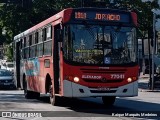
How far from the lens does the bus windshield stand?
589 inches

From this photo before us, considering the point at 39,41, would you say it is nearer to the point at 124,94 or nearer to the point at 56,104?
the point at 56,104

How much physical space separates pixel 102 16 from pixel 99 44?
102cm

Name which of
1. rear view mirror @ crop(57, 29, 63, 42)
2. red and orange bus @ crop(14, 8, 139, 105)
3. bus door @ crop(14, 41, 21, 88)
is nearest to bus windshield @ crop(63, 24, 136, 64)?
red and orange bus @ crop(14, 8, 139, 105)

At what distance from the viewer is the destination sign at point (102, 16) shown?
1530 centimetres

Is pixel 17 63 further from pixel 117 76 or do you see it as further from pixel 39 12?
pixel 39 12

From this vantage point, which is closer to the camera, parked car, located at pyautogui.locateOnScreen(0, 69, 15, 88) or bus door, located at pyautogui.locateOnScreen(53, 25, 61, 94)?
bus door, located at pyautogui.locateOnScreen(53, 25, 61, 94)

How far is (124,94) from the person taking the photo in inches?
603

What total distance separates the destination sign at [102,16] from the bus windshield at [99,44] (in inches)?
11.0

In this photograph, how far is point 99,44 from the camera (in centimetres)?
1510

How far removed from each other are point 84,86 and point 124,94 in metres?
1.43

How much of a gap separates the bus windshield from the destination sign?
28 centimetres

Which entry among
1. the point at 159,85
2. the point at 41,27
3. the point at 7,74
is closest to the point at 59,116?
the point at 41,27

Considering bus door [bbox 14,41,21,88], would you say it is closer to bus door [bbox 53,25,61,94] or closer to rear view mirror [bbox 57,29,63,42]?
bus door [bbox 53,25,61,94]

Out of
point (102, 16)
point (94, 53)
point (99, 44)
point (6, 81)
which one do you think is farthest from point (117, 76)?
point (6, 81)
